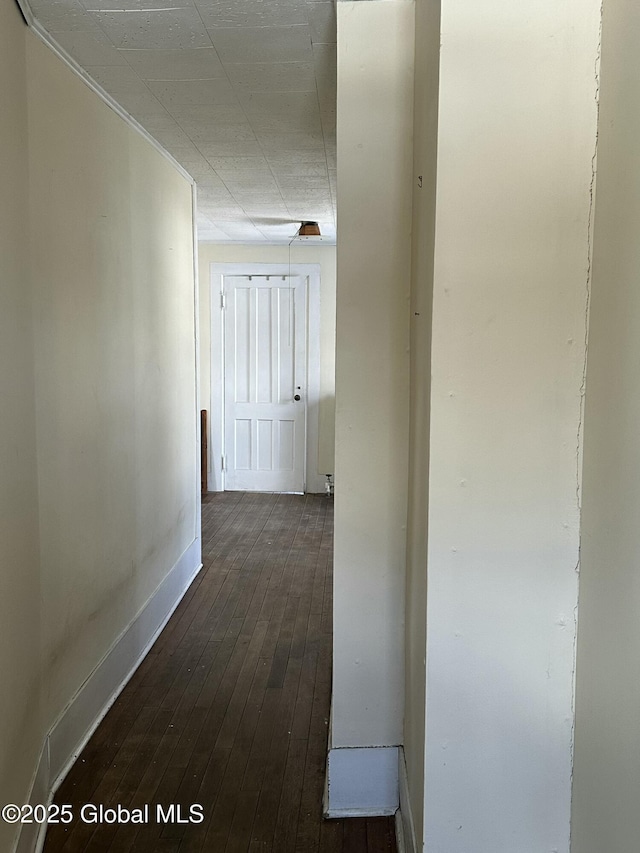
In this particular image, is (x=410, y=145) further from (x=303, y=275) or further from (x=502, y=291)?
(x=303, y=275)

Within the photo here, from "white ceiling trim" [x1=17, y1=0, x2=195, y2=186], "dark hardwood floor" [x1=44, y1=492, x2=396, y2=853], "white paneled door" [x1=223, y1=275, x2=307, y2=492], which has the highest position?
"white ceiling trim" [x1=17, y1=0, x2=195, y2=186]

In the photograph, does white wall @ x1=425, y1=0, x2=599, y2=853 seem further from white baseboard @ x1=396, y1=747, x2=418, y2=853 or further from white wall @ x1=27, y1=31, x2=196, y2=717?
white wall @ x1=27, y1=31, x2=196, y2=717

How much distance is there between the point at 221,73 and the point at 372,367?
3.88ft

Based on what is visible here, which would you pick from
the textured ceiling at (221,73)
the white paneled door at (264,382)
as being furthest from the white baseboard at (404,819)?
the white paneled door at (264,382)

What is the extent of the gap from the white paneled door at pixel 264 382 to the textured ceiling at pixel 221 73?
8.45 feet

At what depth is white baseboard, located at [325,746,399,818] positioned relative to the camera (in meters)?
2.05

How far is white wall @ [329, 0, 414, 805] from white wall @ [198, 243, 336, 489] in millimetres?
4406

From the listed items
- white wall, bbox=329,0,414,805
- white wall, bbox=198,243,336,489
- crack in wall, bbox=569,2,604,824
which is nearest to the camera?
crack in wall, bbox=569,2,604,824

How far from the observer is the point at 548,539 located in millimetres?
1370

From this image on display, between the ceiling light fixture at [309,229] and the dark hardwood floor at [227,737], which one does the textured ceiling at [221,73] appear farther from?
the dark hardwood floor at [227,737]

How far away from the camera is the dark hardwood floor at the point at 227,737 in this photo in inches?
77.4

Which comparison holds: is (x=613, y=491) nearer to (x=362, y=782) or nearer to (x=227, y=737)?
(x=362, y=782)

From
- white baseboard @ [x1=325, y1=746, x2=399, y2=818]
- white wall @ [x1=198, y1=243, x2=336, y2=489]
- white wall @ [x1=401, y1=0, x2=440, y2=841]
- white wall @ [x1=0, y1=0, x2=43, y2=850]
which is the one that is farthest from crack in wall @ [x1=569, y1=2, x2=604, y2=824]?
white wall @ [x1=198, y1=243, x2=336, y2=489]

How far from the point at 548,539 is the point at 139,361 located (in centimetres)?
211
